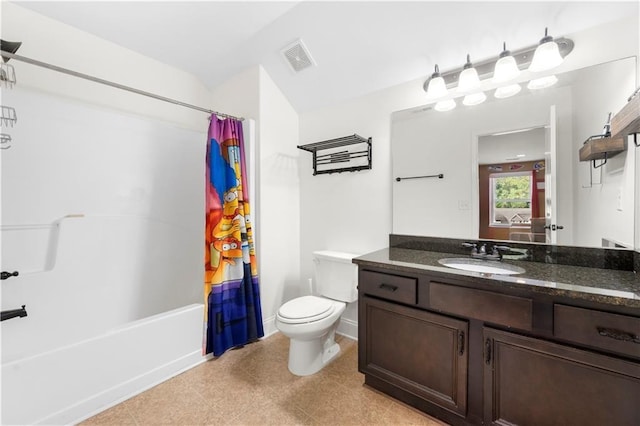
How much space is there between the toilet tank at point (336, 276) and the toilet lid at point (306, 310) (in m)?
0.13

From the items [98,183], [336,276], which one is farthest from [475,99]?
[98,183]

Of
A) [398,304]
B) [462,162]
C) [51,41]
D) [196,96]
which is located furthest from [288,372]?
[51,41]

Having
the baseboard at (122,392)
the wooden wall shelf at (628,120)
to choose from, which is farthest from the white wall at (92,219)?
the wooden wall shelf at (628,120)

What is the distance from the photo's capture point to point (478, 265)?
1598 millimetres

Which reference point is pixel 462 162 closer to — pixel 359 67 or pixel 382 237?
pixel 382 237

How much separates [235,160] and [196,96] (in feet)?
3.64

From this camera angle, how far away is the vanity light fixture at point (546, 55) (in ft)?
4.49

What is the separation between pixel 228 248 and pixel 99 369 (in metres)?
0.98

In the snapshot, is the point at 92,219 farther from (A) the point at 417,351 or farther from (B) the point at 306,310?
(A) the point at 417,351

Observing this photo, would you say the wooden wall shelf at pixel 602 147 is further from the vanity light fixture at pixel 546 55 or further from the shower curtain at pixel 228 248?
the shower curtain at pixel 228 248

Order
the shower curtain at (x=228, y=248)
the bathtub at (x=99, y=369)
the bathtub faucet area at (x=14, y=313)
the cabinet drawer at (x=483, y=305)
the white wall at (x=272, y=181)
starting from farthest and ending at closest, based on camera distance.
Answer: the white wall at (x=272, y=181) → the shower curtain at (x=228, y=248) → the bathtub faucet area at (x=14, y=313) → the bathtub at (x=99, y=369) → the cabinet drawer at (x=483, y=305)

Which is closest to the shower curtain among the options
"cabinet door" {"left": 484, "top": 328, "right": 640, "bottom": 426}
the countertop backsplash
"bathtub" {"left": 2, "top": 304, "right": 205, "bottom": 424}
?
"bathtub" {"left": 2, "top": 304, "right": 205, "bottom": 424}

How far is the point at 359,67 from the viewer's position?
2047 mm

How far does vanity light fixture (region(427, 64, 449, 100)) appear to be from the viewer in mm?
1726
